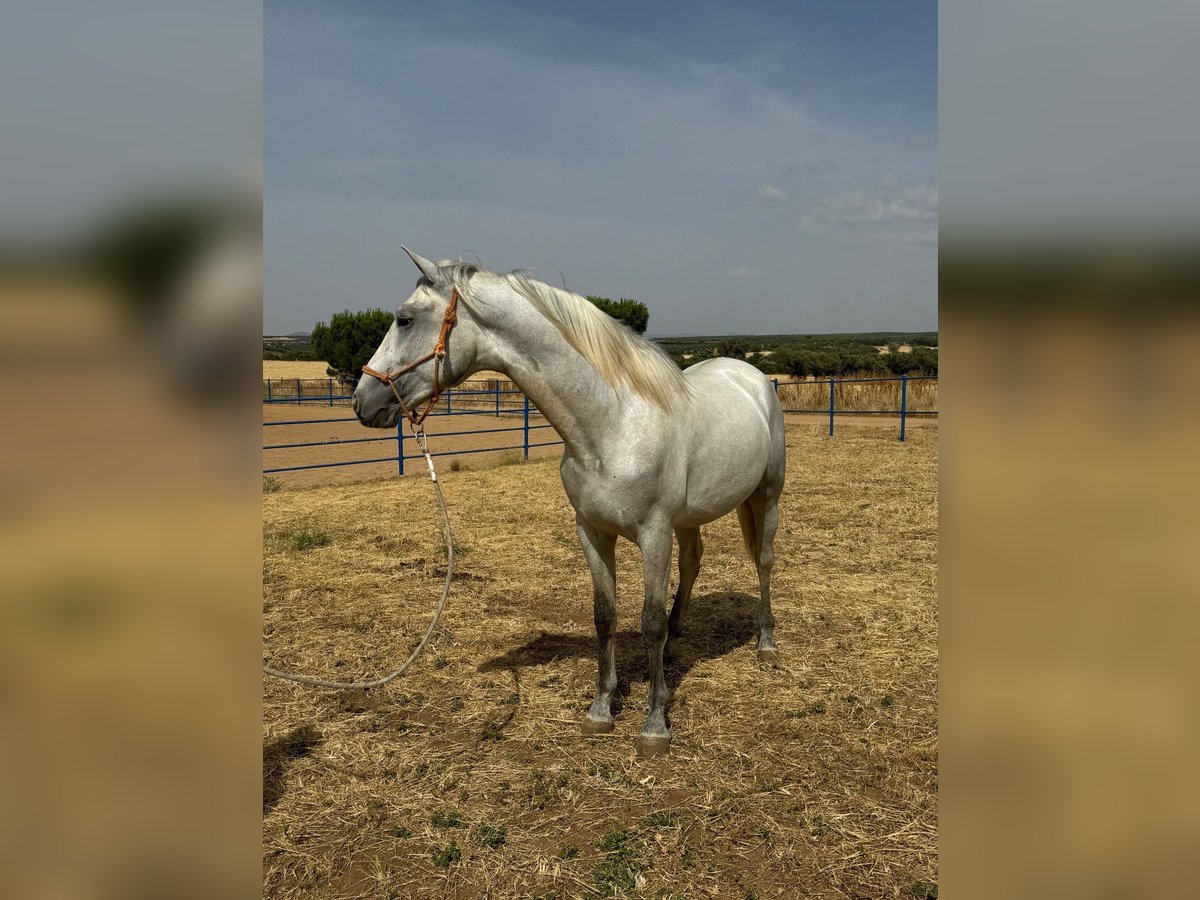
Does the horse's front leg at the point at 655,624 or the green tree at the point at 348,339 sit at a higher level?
the green tree at the point at 348,339

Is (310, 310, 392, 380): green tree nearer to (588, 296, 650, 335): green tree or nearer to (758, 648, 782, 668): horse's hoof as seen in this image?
(588, 296, 650, 335): green tree

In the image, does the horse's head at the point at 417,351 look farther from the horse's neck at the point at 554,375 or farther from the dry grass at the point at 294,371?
the dry grass at the point at 294,371

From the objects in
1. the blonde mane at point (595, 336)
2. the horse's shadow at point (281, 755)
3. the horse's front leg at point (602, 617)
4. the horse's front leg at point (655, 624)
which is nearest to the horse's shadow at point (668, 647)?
the horse's front leg at point (602, 617)

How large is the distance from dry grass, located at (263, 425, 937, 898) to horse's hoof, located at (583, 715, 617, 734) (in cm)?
4

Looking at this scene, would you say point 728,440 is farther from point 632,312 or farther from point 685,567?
point 632,312

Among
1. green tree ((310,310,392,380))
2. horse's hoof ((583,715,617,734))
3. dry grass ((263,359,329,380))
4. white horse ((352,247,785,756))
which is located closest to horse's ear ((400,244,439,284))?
white horse ((352,247,785,756))

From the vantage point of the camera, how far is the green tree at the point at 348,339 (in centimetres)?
2919

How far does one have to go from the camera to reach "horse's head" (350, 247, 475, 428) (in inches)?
112

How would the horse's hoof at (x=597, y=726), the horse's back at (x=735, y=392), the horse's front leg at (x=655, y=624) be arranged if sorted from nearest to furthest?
the horse's front leg at (x=655, y=624) < the horse's hoof at (x=597, y=726) < the horse's back at (x=735, y=392)

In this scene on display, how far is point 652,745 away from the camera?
121 inches

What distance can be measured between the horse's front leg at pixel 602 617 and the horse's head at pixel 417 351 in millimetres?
886

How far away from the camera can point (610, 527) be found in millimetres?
3100
